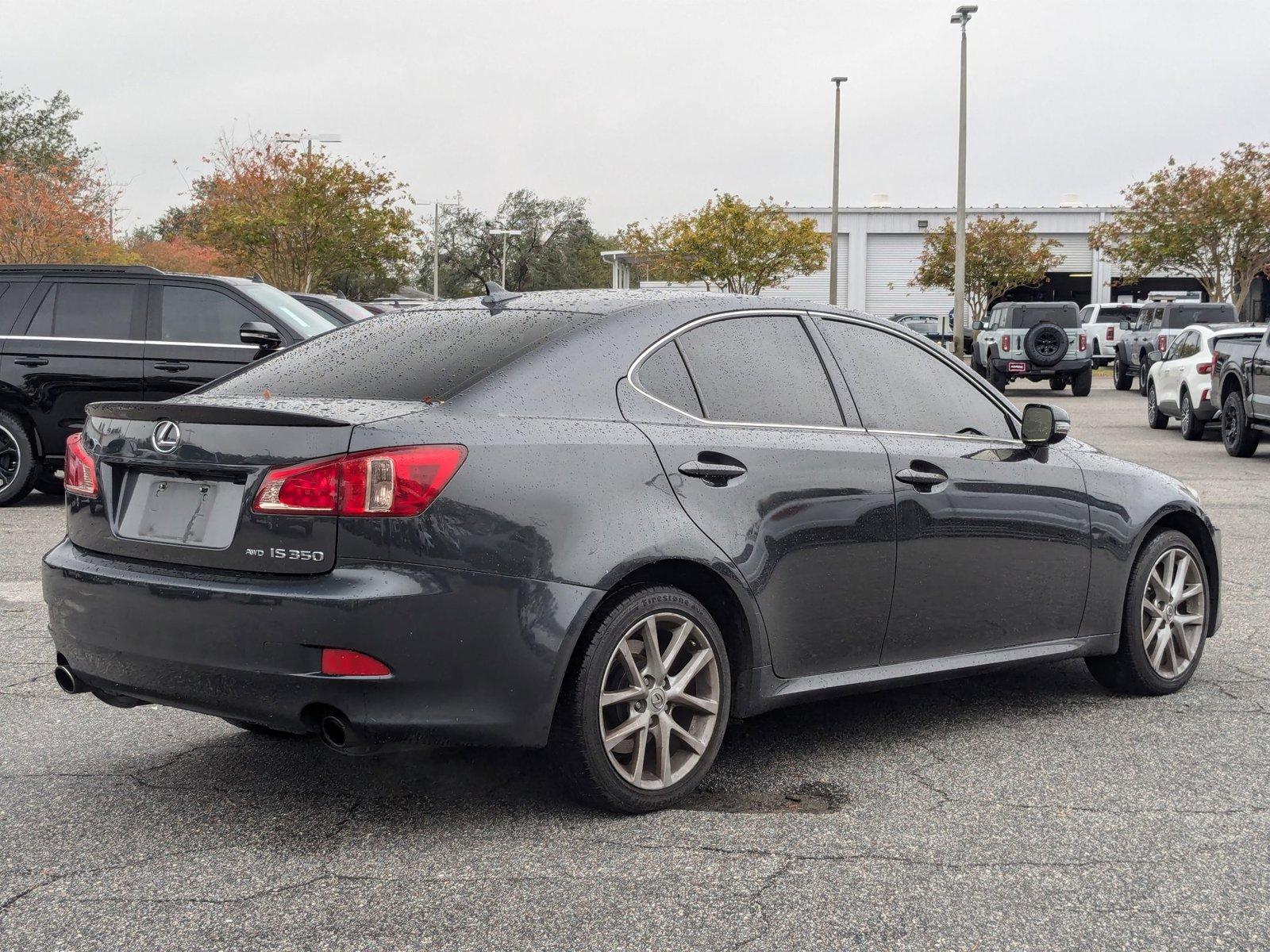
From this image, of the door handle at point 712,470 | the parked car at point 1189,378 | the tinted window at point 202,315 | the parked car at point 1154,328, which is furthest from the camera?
the parked car at point 1154,328

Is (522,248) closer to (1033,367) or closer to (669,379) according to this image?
(1033,367)

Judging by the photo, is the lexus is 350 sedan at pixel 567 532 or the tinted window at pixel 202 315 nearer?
the lexus is 350 sedan at pixel 567 532

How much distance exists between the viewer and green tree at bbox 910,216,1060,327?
6156 cm

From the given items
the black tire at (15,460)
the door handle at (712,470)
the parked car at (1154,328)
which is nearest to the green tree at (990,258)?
the parked car at (1154,328)

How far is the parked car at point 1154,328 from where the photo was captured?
104 ft

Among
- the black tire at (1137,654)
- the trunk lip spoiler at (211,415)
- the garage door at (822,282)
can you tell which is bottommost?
the black tire at (1137,654)

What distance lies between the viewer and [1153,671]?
5.99 m

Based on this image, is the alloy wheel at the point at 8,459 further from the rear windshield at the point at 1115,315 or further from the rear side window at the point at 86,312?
the rear windshield at the point at 1115,315

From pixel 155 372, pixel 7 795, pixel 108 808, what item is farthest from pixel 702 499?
pixel 155 372

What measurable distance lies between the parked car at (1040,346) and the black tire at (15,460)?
2212 cm

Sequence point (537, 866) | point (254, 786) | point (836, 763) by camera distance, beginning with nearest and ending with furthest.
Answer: point (537, 866) → point (254, 786) → point (836, 763)

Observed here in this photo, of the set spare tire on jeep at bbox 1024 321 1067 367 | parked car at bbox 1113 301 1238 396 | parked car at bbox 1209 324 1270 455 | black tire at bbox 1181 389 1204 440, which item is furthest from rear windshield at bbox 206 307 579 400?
spare tire on jeep at bbox 1024 321 1067 367

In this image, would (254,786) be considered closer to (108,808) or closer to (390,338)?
(108,808)

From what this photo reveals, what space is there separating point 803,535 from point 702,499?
1.40 feet
